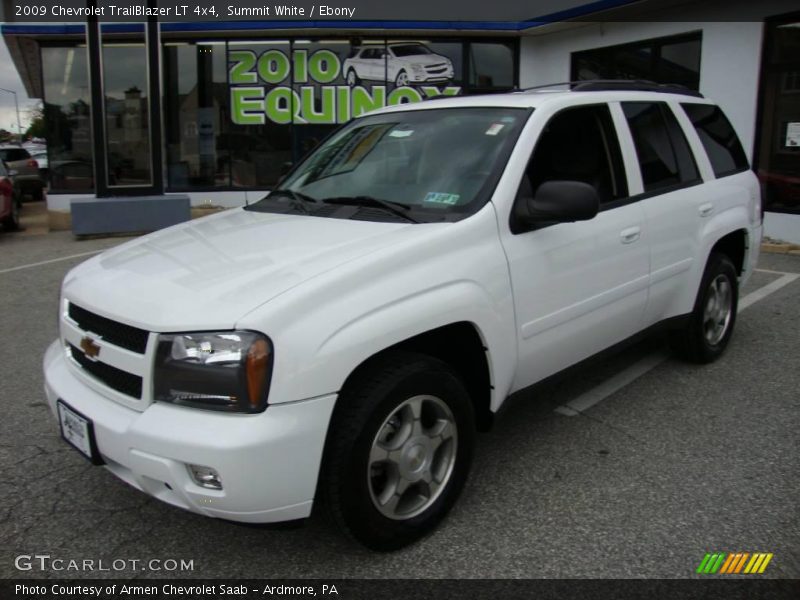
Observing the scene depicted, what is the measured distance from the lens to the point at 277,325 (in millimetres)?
2326

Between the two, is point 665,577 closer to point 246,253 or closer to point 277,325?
point 277,325

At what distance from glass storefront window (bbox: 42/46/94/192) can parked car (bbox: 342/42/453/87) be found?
5391 millimetres

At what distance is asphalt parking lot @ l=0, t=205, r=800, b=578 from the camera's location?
274cm

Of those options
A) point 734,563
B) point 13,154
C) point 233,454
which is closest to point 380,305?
point 233,454

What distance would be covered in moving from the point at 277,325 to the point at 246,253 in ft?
2.29

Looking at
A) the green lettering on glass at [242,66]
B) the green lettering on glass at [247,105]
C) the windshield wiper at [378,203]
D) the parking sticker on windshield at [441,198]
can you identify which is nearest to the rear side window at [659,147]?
the parking sticker on windshield at [441,198]

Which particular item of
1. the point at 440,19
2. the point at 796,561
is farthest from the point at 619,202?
the point at 440,19

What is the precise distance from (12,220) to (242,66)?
5.23m

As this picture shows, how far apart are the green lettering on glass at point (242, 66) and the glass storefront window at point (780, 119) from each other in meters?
9.21

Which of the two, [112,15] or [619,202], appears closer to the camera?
[619,202]

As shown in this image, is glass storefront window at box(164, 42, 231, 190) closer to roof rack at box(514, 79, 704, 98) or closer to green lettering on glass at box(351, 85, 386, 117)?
green lettering on glass at box(351, 85, 386, 117)

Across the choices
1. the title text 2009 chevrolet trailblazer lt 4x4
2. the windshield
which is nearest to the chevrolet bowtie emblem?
the title text 2009 chevrolet trailblazer lt 4x4

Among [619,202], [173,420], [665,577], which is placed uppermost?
[619,202]

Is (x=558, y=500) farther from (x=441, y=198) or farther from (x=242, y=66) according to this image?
(x=242, y=66)
